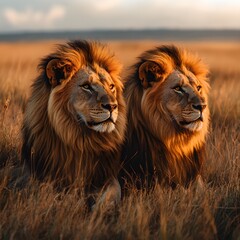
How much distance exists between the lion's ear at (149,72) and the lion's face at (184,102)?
0.25 feet

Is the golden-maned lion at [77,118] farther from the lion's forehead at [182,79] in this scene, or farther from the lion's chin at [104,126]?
the lion's forehead at [182,79]

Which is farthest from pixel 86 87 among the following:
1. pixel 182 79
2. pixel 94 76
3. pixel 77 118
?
pixel 182 79

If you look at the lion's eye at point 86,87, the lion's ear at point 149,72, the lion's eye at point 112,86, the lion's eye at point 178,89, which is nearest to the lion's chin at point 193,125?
the lion's eye at point 178,89

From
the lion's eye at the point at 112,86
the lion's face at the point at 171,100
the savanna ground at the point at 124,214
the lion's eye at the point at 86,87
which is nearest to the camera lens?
the savanna ground at the point at 124,214

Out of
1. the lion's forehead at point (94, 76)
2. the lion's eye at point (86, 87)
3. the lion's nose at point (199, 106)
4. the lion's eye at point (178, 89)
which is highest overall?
the lion's forehead at point (94, 76)

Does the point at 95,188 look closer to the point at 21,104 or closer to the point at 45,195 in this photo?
the point at 45,195

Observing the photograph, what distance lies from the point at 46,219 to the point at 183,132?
121 centimetres

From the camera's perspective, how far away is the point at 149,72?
4555mm

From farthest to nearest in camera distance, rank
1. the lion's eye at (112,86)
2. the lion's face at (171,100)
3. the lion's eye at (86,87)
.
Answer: the lion's face at (171,100), the lion's eye at (112,86), the lion's eye at (86,87)

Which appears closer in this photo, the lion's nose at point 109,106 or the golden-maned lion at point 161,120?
the lion's nose at point 109,106

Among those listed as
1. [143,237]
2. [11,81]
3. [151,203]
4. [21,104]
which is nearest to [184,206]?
[151,203]

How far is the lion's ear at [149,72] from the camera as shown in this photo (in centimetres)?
454

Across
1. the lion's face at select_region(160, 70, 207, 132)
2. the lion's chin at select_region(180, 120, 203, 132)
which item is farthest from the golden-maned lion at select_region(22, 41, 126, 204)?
the lion's chin at select_region(180, 120, 203, 132)

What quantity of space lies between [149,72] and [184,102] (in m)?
0.34
